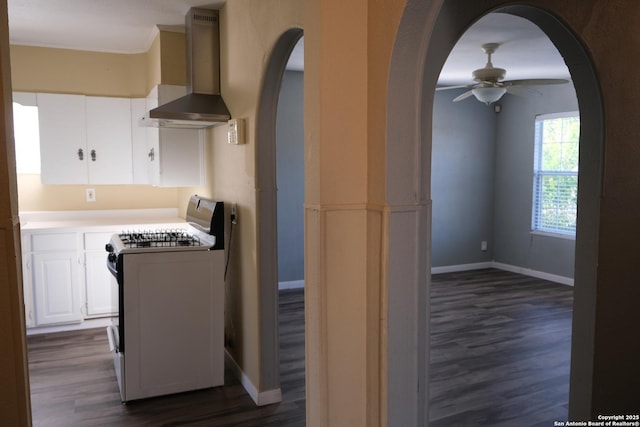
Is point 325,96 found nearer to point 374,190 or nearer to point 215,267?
point 374,190

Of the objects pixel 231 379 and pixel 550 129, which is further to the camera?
pixel 550 129

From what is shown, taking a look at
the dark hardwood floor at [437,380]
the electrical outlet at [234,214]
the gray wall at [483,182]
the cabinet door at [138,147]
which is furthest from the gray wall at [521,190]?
the cabinet door at [138,147]

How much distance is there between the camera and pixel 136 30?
411cm

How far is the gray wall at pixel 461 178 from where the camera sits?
6.70 meters

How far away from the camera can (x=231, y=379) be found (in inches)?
131

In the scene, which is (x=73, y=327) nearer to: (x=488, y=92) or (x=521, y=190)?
(x=488, y=92)

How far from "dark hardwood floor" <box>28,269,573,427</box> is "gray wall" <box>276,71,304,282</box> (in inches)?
37.5

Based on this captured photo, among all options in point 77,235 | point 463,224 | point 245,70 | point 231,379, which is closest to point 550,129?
point 463,224

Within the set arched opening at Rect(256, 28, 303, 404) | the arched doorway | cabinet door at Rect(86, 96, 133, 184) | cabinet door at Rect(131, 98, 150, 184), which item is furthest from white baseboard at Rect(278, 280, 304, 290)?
the arched doorway

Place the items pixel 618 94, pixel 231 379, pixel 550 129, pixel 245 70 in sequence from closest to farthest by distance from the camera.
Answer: pixel 618 94
pixel 245 70
pixel 231 379
pixel 550 129

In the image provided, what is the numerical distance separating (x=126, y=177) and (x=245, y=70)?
2.24 m

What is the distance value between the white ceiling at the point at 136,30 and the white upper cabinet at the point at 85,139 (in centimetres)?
52

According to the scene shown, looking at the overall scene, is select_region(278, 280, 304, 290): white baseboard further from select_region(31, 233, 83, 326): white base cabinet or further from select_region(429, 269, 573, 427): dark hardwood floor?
select_region(31, 233, 83, 326): white base cabinet

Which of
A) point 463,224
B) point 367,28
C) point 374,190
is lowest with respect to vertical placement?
point 463,224
